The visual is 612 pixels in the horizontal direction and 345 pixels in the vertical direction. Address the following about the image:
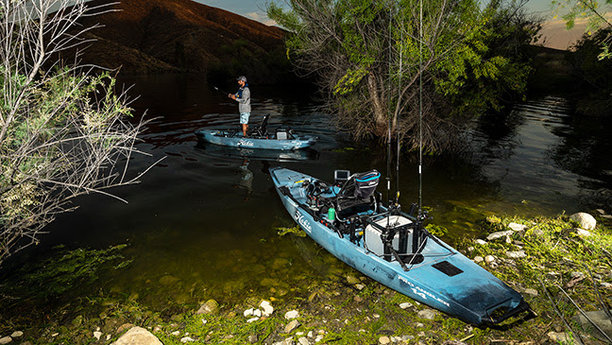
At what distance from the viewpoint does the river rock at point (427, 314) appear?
6.21 m

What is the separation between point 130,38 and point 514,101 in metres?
178

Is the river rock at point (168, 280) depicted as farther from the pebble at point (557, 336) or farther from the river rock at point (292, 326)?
the pebble at point (557, 336)

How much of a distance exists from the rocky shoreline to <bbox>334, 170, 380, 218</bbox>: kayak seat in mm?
1513

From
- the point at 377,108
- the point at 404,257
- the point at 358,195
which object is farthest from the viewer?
the point at 377,108

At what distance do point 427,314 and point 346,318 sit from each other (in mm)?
1535

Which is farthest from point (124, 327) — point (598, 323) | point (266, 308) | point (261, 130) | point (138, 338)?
point (261, 130)

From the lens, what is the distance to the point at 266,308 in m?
6.57

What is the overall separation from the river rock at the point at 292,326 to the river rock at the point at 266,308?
547 millimetres

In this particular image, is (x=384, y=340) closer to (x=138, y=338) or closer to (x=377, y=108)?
(x=138, y=338)

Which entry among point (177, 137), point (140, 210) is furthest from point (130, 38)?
point (140, 210)

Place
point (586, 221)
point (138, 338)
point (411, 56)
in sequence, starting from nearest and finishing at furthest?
point (138, 338) < point (586, 221) < point (411, 56)

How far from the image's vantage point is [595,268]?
285 inches

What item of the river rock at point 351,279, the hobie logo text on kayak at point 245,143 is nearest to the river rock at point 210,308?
the river rock at point 351,279

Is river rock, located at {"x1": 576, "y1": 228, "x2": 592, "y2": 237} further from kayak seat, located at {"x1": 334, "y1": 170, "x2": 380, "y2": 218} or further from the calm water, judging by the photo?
kayak seat, located at {"x1": 334, "y1": 170, "x2": 380, "y2": 218}
